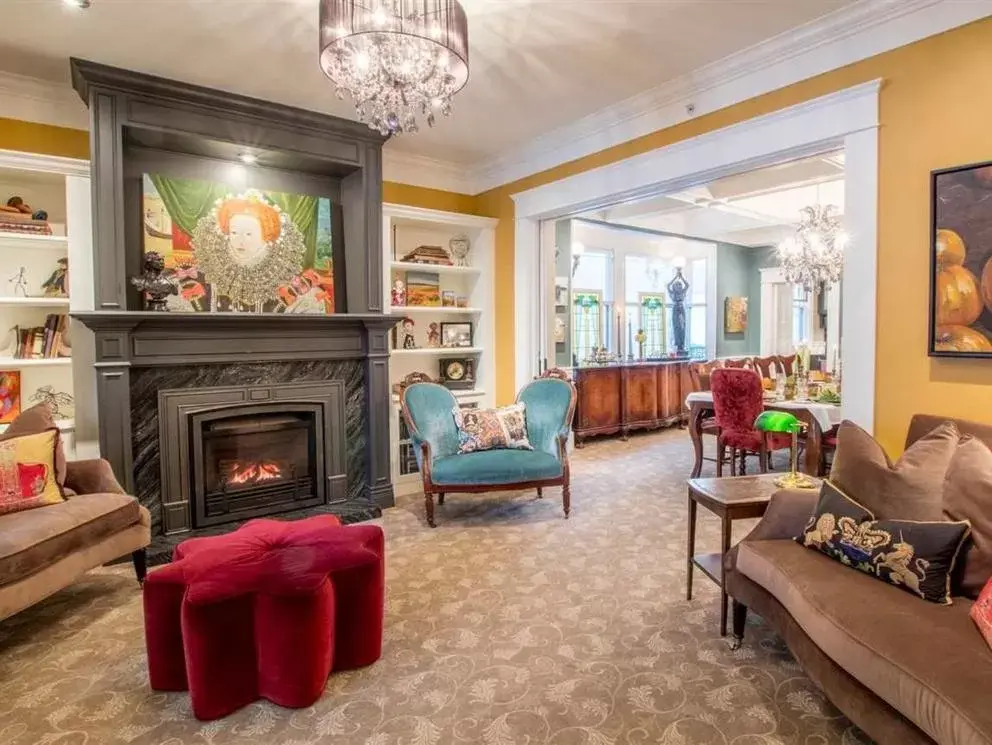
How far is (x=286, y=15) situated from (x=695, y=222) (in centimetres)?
701

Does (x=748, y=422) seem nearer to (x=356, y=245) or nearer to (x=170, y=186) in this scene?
(x=356, y=245)

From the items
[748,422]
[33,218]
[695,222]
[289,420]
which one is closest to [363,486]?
[289,420]

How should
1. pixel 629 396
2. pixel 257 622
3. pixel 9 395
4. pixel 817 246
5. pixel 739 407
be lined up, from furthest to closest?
pixel 629 396
pixel 817 246
pixel 739 407
pixel 9 395
pixel 257 622

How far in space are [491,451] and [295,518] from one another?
1459 mm

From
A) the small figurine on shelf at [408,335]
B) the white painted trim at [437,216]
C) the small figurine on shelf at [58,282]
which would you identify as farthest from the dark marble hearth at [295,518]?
the white painted trim at [437,216]

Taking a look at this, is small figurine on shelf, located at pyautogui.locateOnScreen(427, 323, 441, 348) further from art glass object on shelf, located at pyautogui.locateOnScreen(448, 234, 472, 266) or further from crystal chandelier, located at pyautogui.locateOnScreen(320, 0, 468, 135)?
crystal chandelier, located at pyautogui.locateOnScreen(320, 0, 468, 135)

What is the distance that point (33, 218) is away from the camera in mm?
3600

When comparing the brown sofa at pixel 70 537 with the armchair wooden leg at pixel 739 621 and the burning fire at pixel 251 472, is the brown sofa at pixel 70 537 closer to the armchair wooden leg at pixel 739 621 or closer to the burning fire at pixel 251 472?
the burning fire at pixel 251 472

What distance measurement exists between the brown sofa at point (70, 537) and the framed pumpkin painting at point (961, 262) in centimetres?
414

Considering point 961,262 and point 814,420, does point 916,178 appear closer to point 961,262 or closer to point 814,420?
point 961,262

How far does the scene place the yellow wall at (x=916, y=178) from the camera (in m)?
2.67

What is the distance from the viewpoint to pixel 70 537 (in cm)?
263

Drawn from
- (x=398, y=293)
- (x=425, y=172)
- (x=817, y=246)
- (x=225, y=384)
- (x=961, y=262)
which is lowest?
(x=225, y=384)

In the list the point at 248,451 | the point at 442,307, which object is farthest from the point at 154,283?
the point at 442,307
